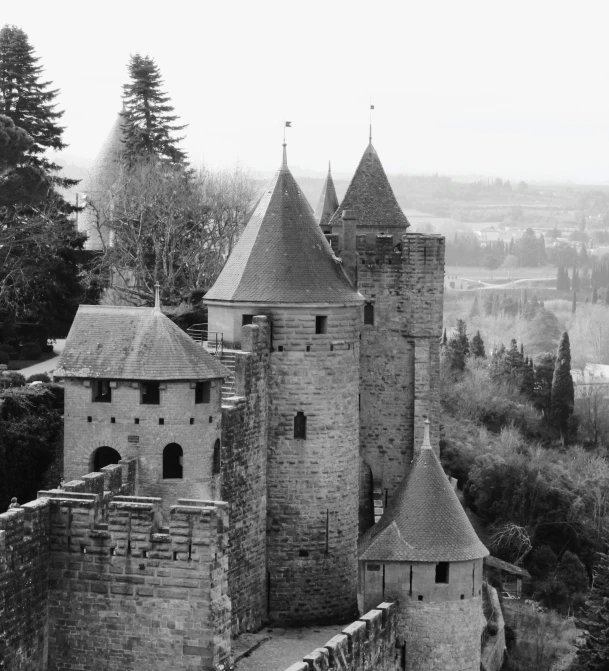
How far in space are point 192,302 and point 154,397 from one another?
2288cm

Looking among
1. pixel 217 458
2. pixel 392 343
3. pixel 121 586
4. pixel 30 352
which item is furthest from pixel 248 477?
pixel 30 352

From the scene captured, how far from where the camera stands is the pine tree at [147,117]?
228 feet

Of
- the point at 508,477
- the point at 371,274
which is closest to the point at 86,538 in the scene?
the point at 371,274

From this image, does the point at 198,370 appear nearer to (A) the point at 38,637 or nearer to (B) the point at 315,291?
(B) the point at 315,291

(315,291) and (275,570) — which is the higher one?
(315,291)

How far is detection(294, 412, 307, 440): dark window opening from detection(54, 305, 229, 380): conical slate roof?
4.41 m

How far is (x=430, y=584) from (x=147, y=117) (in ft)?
130

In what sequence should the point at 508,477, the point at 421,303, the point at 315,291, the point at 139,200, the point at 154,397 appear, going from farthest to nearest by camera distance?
the point at 508,477 → the point at 139,200 → the point at 421,303 → the point at 315,291 → the point at 154,397

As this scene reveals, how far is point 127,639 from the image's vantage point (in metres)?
24.3

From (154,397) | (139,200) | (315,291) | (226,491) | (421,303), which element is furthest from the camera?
(139,200)

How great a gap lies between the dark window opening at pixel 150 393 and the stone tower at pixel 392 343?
1116 centimetres

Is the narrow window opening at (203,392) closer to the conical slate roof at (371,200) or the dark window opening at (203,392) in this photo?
the dark window opening at (203,392)

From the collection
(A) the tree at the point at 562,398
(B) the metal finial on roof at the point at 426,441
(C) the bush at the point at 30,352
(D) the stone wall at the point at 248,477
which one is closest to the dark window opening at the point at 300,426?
(D) the stone wall at the point at 248,477

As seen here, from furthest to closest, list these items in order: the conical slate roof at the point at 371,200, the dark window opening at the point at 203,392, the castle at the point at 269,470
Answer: the conical slate roof at the point at 371,200
the dark window opening at the point at 203,392
the castle at the point at 269,470
